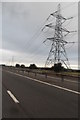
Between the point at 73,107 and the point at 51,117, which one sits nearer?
the point at 51,117

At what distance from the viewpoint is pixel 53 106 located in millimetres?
9750

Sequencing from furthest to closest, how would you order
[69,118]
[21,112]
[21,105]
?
[21,105]
[21,112]
[69,118]

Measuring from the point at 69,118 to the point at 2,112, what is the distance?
240 cm

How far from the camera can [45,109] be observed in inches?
361

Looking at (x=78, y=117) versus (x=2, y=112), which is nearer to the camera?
(x=78, y=117)

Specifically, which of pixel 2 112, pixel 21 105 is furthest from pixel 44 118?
pixel 21 105

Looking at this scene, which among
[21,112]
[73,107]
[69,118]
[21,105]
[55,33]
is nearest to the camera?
[69,118]

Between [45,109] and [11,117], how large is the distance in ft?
4.87

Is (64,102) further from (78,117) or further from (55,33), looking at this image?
(55,33)

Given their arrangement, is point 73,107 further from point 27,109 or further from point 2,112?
point 2,112

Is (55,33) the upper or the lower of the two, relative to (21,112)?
upper

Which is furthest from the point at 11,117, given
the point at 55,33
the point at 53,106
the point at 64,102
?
the point at 55,33

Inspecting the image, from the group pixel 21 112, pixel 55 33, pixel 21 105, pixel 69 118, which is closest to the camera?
pixel 69 118

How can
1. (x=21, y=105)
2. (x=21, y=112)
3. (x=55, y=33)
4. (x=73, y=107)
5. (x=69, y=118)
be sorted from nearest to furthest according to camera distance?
(x=69, y=118)
(x=21, y=112)
(x=73, y=107)
(x=21, y=105)
(x=55, y=33)
